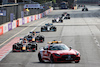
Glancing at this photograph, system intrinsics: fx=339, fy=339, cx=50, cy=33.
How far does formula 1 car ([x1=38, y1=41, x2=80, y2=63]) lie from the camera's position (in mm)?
19469

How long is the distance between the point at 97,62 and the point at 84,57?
2.58 meters

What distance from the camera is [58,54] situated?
64.3ft

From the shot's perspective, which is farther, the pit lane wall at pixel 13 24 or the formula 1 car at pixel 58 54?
the pit lane wall at pixel 13 24

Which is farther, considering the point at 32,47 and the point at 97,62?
the point at 32,47

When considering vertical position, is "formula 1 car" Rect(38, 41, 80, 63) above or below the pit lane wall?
above

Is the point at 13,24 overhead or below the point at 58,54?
below

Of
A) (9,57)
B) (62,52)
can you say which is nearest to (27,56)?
(9,57)

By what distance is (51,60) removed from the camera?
65.8ft

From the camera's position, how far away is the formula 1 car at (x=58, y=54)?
63.9 feet

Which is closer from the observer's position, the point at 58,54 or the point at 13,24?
the point at 58,54

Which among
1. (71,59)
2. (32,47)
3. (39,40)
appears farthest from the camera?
(39,40)

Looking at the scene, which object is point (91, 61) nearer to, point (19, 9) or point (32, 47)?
point (32, 47)

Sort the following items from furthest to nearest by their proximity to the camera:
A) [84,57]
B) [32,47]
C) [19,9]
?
[19,9] < [32,47] < [84,57]

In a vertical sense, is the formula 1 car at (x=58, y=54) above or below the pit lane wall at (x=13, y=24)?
above
